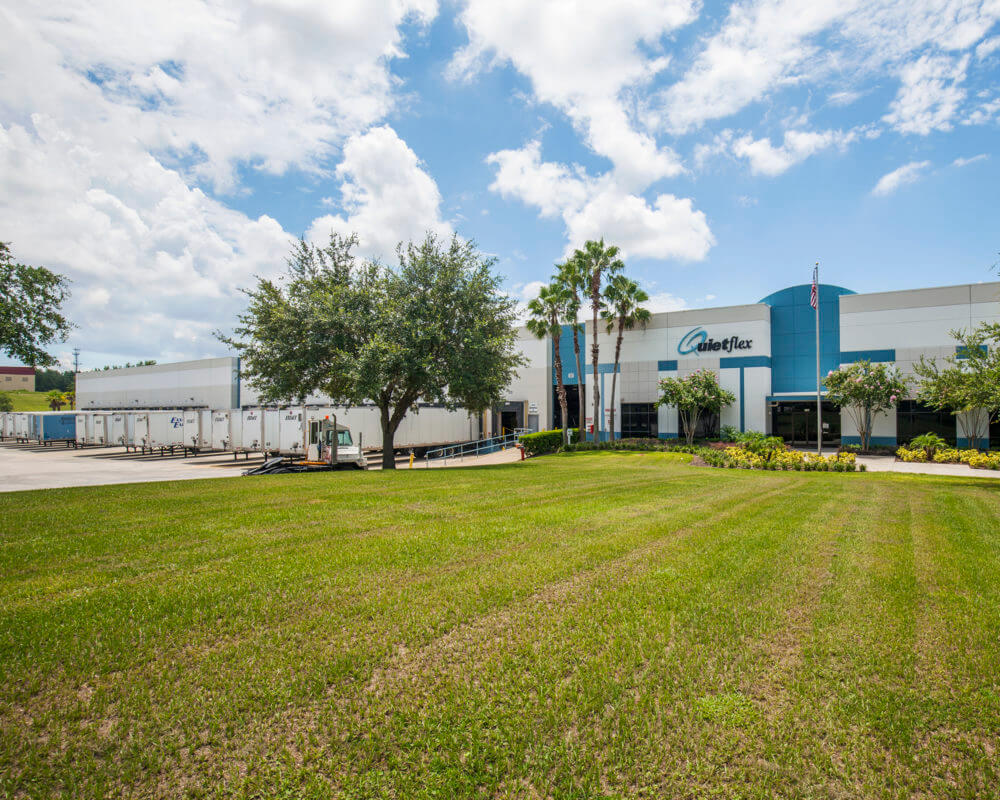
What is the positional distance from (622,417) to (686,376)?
4983 mm

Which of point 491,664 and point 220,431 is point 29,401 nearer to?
point 220,431

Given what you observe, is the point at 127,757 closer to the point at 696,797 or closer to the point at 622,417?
the point at 696,797

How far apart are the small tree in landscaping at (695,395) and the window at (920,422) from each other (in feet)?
26.7

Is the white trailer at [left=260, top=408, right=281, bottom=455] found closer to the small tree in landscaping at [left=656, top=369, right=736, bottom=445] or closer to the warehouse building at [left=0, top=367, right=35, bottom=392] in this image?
the small tree in landscaping at [left=656, top=369, right=736, bottom=445]

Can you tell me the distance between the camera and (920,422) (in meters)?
26.2

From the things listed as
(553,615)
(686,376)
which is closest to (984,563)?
(553,615)

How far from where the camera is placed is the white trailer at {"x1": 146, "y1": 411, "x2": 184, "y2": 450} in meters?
30.9

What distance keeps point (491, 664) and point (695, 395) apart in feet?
92.3

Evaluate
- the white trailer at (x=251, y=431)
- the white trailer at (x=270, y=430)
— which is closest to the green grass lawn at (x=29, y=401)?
the white trailer at (x=251, y=431)

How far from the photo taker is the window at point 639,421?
3318 centimetres

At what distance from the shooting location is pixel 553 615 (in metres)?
4.41

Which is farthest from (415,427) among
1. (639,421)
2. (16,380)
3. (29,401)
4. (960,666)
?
(16,380)

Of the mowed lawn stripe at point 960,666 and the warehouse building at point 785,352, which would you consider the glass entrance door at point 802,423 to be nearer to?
the warehouse building at point 785,352

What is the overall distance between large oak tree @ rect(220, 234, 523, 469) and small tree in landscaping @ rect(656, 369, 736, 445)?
1353 cm
